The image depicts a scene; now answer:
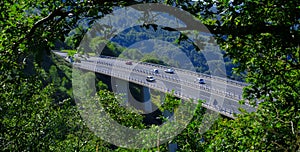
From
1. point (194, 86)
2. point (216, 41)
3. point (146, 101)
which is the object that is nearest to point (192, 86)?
point (194, 86)

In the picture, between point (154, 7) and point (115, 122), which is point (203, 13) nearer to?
point (154, 7)

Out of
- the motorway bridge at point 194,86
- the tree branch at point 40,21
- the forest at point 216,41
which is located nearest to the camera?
the tree branch at point 40,21

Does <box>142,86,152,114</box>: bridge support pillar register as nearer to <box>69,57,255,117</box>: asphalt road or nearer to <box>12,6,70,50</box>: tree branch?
<box>69,57,255,117</box>: asphalt road

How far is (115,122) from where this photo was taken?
50.6ft

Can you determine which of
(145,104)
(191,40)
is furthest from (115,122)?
(145,104)

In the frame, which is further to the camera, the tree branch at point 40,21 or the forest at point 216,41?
the forest at point 216,41

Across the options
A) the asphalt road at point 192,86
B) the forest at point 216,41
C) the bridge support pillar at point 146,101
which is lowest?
the bridge support pillar at point 146,101

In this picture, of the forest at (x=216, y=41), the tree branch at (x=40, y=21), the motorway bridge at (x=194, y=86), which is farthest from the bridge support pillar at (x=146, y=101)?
the tree branch at (x=40, y=21)

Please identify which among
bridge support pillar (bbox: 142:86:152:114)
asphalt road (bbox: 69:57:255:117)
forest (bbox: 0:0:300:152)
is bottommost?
bridge support pillar (bbox: 142:86:152:114)

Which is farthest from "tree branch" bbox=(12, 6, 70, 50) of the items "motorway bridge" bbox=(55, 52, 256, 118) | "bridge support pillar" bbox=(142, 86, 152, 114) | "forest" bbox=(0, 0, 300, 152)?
"bridge support pillar" bbox=(142, 86, 152, 114)

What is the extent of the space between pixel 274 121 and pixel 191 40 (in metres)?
2.37

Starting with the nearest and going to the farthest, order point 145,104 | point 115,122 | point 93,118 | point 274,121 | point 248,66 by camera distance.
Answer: point 274,121 < point 248,66 < point 115,122 < point 93,118 < point 145,104

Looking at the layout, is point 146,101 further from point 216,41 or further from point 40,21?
point 40,21

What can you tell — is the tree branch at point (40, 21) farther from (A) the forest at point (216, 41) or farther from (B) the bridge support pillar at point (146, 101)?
(B) the bridge support pillar at point (146, 101)
